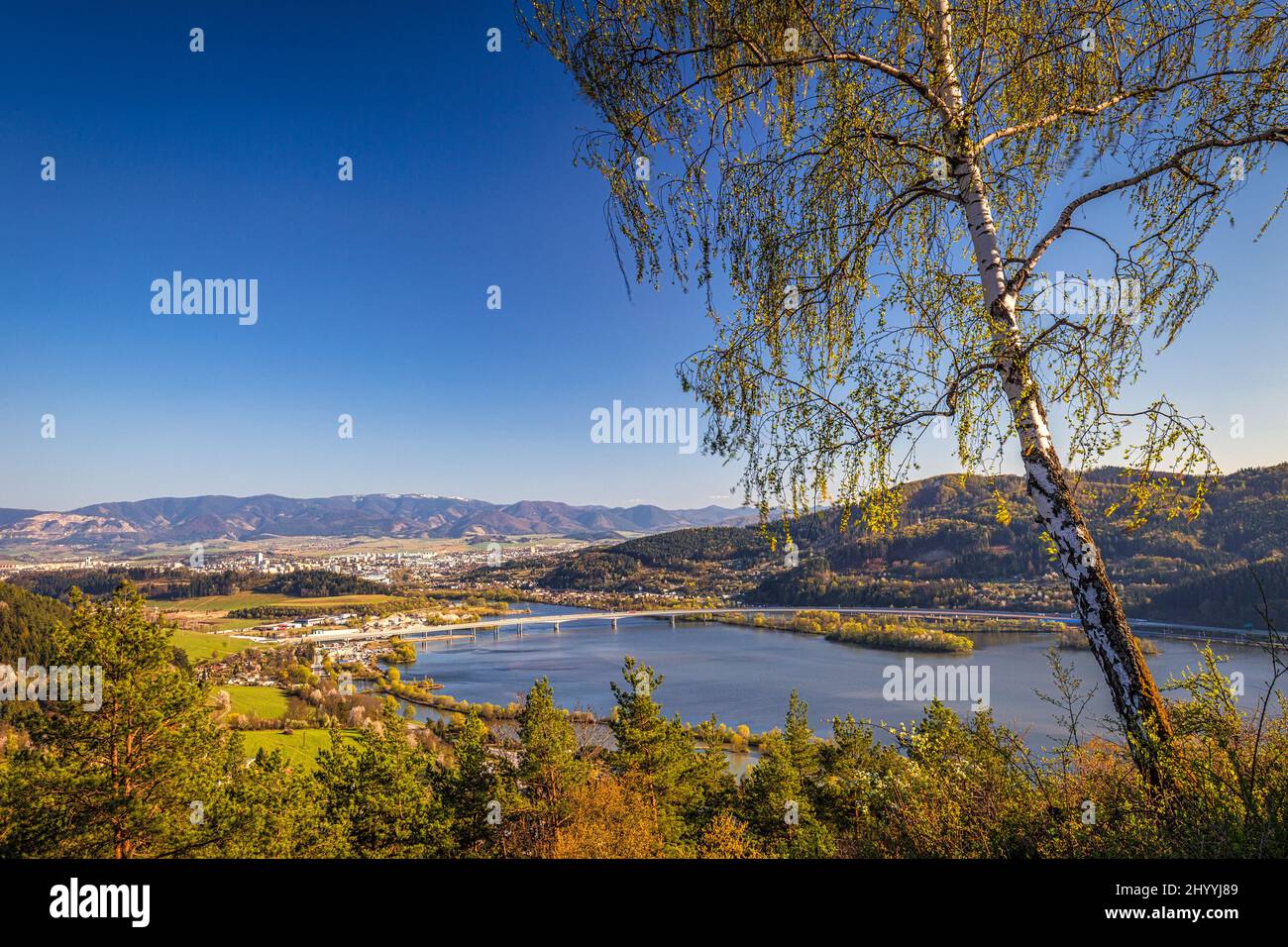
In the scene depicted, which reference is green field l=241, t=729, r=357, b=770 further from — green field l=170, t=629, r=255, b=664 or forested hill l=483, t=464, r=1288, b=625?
forested hill l=483, t=464, r=1288, b=625

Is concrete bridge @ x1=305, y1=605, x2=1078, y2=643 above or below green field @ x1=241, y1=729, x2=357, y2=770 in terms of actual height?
below

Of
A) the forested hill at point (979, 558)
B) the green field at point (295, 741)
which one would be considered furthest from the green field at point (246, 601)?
the green field at point (295, 741)

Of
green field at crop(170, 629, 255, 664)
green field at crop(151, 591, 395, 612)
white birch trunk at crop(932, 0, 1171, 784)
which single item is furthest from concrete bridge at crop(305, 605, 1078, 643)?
white birch trunk at crop(932, 0, 1171, 784)

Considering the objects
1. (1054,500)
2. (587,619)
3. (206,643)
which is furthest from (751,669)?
(1054,500)

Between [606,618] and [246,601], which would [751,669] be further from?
[246,601]
